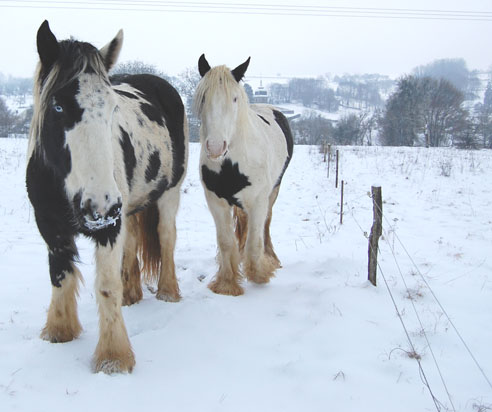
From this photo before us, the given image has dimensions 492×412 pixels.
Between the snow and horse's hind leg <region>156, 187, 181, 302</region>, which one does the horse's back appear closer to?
horse's hind leg <region>156, 187, 181, 302</region>

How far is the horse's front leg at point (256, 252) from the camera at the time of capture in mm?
4125

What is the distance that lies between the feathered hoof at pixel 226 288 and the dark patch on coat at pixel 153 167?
54.5 inches

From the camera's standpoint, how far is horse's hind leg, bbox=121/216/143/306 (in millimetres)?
3555

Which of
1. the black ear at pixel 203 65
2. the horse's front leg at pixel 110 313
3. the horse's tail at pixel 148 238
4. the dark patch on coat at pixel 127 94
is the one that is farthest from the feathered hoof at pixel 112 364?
the black ear at pixel 203 65

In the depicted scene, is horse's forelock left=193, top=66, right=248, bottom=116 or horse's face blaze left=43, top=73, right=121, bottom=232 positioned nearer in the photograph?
horse's face blaze left=43, top=73, right=121, bottom=232

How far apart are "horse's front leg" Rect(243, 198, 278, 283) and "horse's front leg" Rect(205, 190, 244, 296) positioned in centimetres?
15

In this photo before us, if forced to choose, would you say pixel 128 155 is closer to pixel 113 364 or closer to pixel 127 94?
pixel 127 94

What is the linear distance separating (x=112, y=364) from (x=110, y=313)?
0.31m

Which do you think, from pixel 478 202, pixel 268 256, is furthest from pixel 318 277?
pixel 478 202

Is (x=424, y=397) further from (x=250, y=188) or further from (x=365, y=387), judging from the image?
(x=250, y=188)

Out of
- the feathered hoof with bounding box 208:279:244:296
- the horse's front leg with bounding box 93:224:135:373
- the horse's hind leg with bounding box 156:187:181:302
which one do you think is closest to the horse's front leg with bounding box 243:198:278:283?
the feathered hoof with bounding box 208:279:244:296

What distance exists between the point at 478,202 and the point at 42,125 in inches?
356

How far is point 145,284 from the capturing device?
13.7ft

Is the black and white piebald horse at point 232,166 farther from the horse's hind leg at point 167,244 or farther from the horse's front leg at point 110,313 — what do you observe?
the horse's front leg at point 110,313
